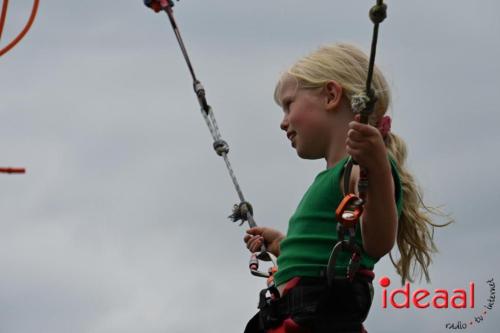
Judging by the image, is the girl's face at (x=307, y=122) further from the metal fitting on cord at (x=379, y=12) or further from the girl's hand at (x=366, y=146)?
the metal fitting on cord at (x=379, y=12)

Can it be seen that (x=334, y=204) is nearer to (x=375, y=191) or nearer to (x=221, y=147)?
(x=375, y=191)

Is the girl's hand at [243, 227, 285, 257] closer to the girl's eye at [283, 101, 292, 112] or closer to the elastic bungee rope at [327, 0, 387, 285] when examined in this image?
the girl's eye at [283, 101, 292, 112]

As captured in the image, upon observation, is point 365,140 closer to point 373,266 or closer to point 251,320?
point 373,266

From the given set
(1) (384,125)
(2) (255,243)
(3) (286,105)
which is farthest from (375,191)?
(2) (255,243)

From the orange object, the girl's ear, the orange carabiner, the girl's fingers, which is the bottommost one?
the orange carabiner

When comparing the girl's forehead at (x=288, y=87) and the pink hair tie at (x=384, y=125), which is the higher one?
the girl's forehead at (x=288, y=87)

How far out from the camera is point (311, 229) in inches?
195

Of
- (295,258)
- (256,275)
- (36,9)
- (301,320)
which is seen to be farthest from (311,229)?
(36,9)

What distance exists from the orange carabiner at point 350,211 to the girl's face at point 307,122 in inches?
37.8

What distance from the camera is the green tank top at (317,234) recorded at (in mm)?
4801

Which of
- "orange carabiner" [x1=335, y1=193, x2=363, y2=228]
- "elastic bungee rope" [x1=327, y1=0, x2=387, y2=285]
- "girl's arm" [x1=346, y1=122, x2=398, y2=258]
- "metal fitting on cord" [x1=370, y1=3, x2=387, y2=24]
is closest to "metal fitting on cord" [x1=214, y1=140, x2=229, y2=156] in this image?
"elastic bungee rope" [x1=327, y1=0, x2=387, y2=285]

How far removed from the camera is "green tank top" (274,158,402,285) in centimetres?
480

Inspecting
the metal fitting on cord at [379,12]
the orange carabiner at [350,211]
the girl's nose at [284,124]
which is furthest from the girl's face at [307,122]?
the metal fitting on cord at [379,12]

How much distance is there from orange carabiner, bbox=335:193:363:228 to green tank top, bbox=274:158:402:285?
52 cm
